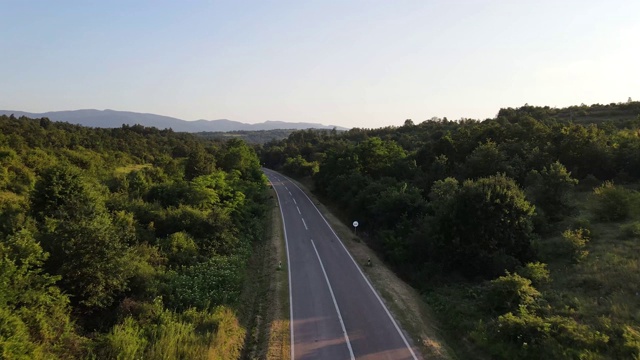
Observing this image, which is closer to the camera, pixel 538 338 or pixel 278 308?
pixel 538 338

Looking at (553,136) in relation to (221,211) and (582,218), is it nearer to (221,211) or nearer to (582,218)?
(582,218)

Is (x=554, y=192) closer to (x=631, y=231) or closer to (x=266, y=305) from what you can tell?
(x=631, y=231)

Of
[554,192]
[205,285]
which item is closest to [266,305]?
[205,285]

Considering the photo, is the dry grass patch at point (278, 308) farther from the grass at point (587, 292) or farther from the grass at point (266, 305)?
the grass at point (587, 292)

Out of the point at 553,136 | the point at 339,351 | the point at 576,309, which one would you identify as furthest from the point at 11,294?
→ the point at 553,136

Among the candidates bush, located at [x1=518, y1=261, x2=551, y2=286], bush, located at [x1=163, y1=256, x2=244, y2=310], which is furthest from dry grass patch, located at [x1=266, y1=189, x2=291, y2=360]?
bush, located at [x1=518, y1=261, x2=551, y2=286]

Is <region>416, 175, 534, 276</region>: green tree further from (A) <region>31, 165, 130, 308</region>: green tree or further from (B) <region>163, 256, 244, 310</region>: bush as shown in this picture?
(A) <region>31, 165, 130, 308</region>: green tree
